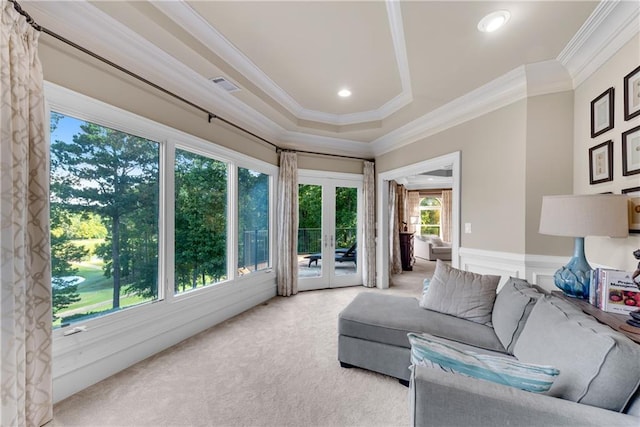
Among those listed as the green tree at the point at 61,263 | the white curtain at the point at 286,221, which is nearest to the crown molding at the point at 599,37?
the white curtain at the point at 286,221

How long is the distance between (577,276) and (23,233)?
3711mm

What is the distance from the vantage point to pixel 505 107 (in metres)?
2.92

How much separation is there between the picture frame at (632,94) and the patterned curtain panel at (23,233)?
152 inches

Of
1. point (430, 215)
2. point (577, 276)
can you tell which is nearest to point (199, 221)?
point (577, 276)

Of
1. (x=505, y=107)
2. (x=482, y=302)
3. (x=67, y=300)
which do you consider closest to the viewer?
(x=67, y=300)

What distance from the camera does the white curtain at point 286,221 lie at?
4.49 metres

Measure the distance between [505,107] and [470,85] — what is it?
1.44 ft

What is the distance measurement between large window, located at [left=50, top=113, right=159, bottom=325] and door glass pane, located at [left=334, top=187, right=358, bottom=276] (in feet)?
10.2

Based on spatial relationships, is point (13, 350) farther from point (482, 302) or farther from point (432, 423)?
point (482, 302)

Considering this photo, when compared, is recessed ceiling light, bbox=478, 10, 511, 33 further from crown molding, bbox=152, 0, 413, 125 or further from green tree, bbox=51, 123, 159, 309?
green tree, bbox=51, 123, 159, 309

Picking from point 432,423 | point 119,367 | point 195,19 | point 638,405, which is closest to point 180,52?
point 195,19

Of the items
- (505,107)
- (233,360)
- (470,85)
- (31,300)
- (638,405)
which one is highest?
(470,85)

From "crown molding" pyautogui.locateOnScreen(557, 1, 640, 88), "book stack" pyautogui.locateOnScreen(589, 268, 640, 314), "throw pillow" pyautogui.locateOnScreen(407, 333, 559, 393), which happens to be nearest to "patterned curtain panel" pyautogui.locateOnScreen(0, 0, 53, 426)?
"throw pillow" pyautogui.locateOnScreen(407, 333, 559, 393)

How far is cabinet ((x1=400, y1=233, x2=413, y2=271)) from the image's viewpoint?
22.3 ft
